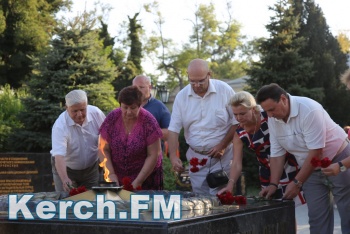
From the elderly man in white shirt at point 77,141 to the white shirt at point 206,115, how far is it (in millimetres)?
751

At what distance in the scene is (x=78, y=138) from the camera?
606 centimetres

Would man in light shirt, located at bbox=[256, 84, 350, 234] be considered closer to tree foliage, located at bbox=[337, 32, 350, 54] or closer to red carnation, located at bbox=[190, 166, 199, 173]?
red carnation, located at bbox=[190, 166, 199, 173]

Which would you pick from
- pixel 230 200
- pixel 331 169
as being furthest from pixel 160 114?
pixel 230 200

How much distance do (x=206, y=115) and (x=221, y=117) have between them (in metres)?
0.14

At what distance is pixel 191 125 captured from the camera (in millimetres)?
5984

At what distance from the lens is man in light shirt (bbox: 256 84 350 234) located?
486 centimetres

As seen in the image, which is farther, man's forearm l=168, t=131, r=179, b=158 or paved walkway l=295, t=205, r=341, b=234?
paved walkway l=295, t=205, r=341, b=234

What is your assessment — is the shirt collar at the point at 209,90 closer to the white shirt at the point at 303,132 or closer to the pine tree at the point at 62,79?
the white shirt at the point at 303,132

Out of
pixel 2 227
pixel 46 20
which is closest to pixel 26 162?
pixel 2 227

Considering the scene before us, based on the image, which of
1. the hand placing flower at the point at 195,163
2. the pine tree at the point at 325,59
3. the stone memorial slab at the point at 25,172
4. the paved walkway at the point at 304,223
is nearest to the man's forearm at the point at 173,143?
the hand placing flower at the point at 195,163

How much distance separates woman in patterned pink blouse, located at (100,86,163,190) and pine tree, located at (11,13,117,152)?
28.4 ft

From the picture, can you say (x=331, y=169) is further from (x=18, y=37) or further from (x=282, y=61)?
(x=18, y=37)

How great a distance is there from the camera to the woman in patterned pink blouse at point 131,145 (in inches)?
213

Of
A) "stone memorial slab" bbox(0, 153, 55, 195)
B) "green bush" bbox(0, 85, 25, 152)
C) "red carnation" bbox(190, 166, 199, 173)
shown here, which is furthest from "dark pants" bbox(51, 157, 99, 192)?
"green bush" bbox(0, 85, 25, 152)
